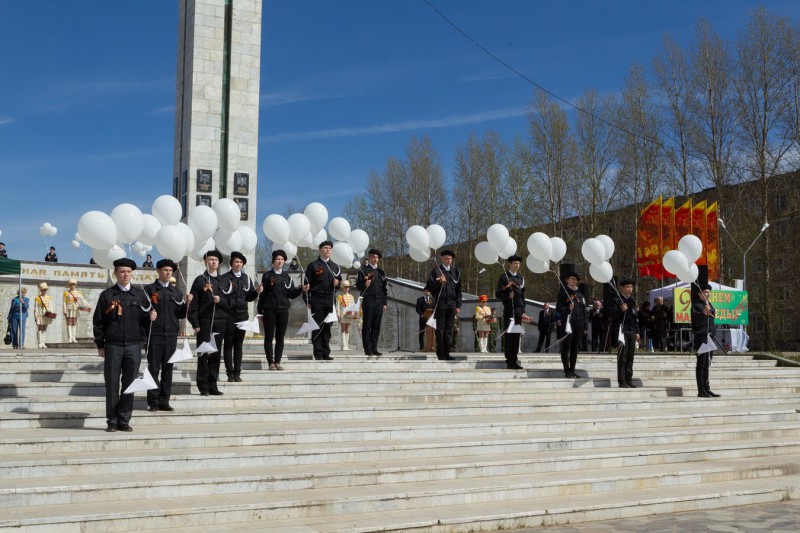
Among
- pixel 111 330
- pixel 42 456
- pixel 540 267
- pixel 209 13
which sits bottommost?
pixel 42 456

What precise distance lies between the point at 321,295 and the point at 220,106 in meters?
15.1

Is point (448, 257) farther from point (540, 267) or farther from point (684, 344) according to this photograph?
point (684, 344)

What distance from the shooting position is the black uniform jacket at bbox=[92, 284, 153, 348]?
841 cm

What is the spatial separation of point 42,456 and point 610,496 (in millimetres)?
5293

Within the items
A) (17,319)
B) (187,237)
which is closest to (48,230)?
(17,319)

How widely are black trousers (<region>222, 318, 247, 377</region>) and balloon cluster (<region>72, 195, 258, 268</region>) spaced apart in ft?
6.44

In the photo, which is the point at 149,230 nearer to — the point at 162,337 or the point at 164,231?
the point at 164,231

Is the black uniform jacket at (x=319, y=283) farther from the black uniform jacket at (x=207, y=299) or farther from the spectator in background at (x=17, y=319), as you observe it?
the spectator in background at (x=17, y=319)

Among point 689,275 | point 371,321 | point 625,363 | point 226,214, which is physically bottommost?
point 625,363

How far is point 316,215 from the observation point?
50.1ft

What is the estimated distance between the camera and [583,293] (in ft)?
44.4

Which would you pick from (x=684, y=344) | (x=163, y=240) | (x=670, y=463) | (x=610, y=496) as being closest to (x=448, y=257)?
(x=163, y=240)

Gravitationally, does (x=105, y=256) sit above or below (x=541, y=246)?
below

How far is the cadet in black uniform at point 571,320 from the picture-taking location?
13125mm
